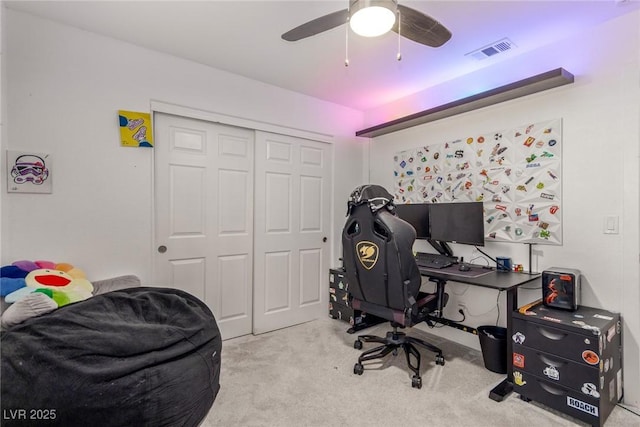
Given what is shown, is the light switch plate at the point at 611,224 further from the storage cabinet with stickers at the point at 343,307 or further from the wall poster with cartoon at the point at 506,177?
the storage cabinet with stickers at the point at 343,307

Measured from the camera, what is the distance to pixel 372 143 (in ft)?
12.6

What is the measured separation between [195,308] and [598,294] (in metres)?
2.54

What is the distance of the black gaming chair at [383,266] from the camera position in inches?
82.6

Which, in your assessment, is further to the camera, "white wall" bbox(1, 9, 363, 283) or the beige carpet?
"white wall" bbox(1, 9, 363, 283)

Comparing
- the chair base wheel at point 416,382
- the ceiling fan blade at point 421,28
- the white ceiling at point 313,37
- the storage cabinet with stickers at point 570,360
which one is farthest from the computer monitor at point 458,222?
the ceiling fan blade at point 421,28

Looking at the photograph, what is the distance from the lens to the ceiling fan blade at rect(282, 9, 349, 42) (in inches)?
58.9

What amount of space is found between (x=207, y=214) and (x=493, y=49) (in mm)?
2724

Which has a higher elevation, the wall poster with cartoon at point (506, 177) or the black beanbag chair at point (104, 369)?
the wall poster with cartoon at point (506, 177)

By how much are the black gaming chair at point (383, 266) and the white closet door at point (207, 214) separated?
3.89ft

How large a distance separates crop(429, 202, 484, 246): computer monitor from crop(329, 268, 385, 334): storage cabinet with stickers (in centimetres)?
105

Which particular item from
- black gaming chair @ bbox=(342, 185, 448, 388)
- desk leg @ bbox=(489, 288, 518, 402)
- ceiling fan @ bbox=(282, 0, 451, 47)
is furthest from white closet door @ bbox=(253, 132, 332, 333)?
desk leg @ bbox=(489, 288, 518, 402)

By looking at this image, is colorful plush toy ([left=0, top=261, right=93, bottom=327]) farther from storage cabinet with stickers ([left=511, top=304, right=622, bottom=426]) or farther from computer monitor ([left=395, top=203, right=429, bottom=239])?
storage cabinet with stickers ([left=511, top=304, right=622, bottom=426])

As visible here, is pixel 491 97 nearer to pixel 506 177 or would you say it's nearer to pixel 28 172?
pixel 506 177

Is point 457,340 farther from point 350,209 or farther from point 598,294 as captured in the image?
point 350,209
